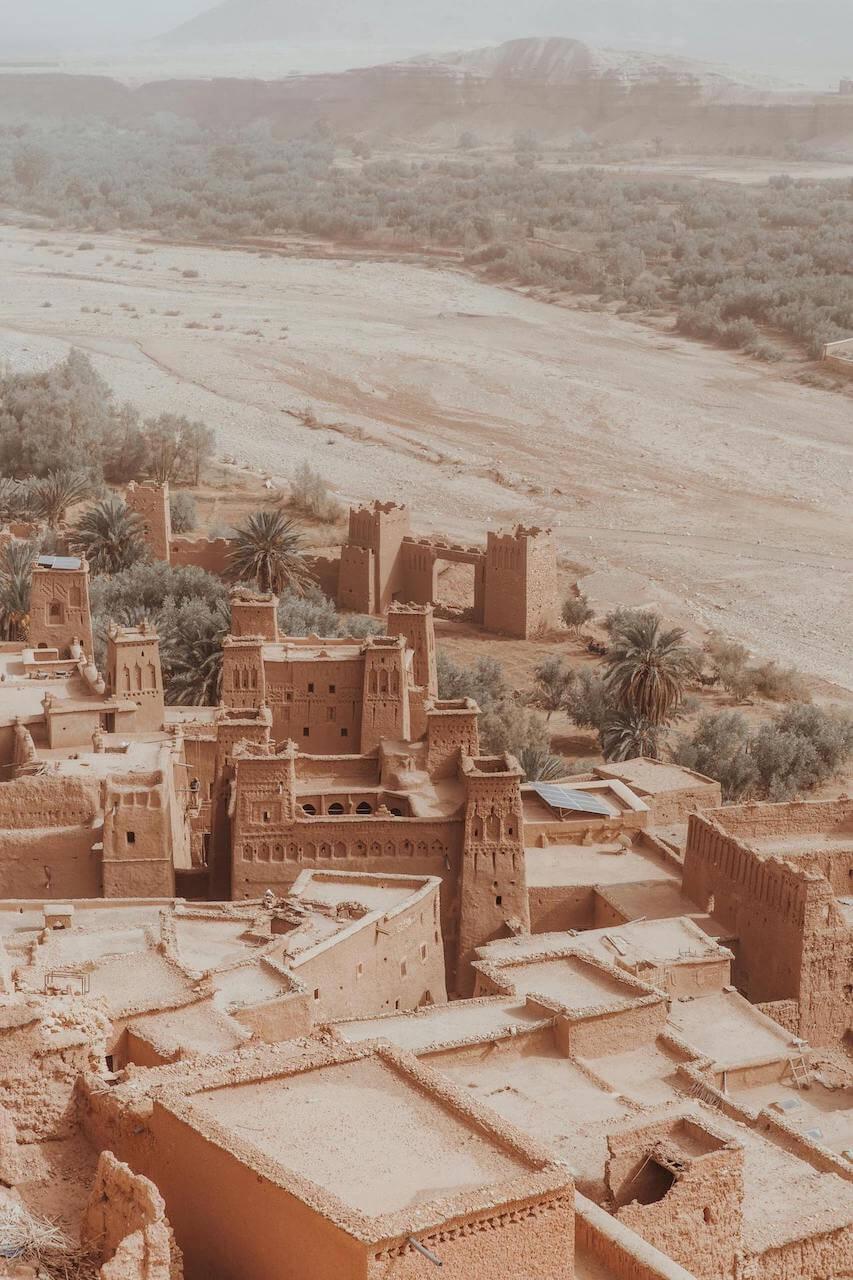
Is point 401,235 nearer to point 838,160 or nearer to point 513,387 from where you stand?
point 513,387

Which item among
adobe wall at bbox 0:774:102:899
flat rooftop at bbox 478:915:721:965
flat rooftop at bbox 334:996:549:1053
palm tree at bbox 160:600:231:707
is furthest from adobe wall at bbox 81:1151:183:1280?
palm tree at bbox 160:600:231:707

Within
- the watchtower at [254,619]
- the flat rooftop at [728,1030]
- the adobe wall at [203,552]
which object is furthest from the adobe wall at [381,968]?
the adobe wall at [203,552]

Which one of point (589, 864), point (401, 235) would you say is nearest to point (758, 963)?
point (589, 864)

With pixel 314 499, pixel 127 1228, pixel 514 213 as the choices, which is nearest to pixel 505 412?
pixel 314 499

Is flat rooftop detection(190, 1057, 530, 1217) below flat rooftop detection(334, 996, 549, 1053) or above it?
above

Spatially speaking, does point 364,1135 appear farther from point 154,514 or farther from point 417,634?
point 154,514

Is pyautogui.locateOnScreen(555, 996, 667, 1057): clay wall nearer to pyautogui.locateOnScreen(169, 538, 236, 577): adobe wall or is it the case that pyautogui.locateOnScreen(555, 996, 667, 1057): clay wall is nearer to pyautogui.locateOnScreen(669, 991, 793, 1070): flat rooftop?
pyautogui.locateOnScreen(669, 991, 793, 1070): flat rooftop
